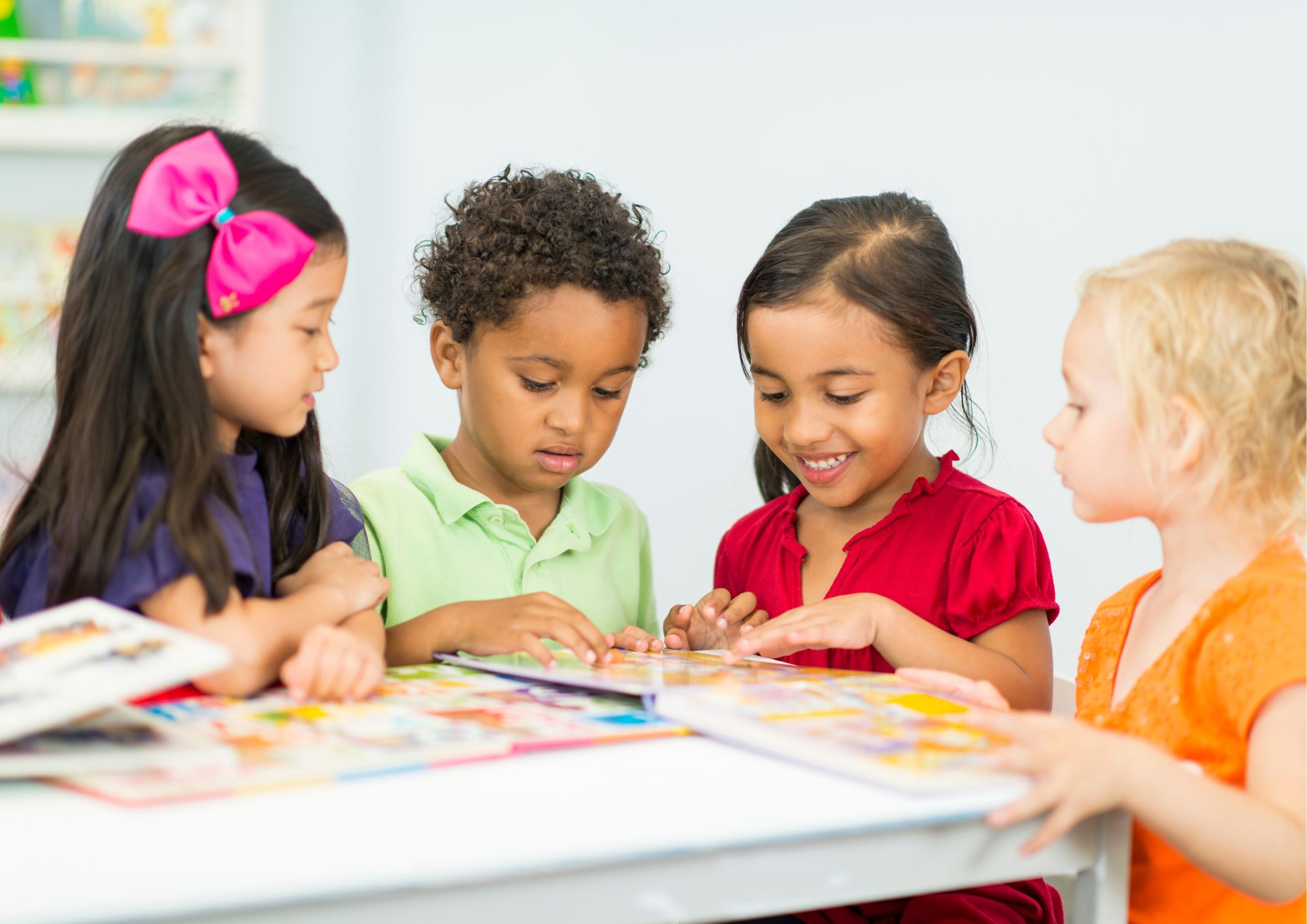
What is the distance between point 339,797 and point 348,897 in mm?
95

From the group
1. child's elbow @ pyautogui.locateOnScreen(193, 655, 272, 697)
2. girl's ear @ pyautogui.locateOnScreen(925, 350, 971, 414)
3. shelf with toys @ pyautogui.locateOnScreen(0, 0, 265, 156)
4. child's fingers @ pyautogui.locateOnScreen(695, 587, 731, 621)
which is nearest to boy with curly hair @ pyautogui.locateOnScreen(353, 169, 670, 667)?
child's fingers @ pyautogui.locateOnScreen(695, 587, 731, 621)

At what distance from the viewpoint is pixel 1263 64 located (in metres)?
1.82

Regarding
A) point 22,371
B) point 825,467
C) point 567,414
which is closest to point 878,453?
point 825,467

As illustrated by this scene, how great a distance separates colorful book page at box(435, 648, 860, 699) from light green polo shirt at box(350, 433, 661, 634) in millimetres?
231

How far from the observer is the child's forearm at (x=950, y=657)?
1176 mm

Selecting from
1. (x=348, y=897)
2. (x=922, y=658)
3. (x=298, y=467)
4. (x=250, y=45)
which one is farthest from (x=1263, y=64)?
(x=250, y=45)

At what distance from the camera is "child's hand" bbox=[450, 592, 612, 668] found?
1064 mm

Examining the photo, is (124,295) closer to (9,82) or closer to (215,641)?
(215,641)

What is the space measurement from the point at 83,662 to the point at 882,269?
37.2 inches

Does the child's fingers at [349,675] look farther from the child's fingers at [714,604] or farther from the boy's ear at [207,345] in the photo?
the child's fingers at [714,604]

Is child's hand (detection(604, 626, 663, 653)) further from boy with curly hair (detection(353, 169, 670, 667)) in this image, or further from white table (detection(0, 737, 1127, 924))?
white table (detection(0, 737, 1127, 924))

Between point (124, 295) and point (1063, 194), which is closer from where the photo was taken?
point (124, 295)

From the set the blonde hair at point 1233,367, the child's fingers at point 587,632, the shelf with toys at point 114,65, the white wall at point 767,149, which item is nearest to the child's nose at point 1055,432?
the blonde hair at point 1233,367

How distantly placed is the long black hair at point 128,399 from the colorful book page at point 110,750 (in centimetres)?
16
